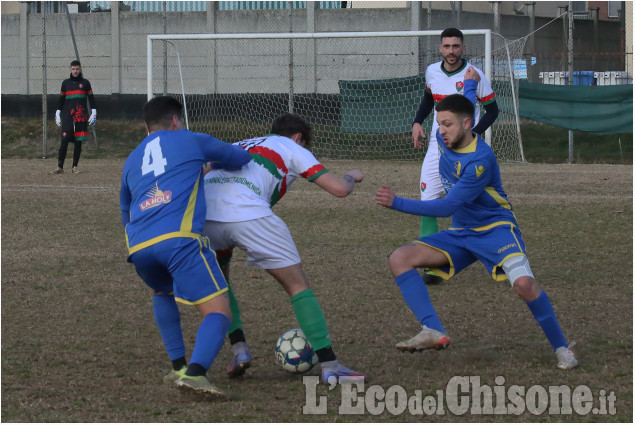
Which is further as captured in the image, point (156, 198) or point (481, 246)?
point (481, 246)

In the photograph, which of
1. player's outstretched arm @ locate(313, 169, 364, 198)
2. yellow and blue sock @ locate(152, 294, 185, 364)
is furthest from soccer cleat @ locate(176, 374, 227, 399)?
player's outstretched arm @ locate(313, 169, 364, 198)

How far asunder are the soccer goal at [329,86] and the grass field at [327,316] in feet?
20.1

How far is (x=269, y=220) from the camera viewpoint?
435 centimetres

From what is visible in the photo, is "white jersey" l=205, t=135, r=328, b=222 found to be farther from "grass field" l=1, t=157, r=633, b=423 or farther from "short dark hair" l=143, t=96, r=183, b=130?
"grass field" l=1, t=157, r=633, b=423

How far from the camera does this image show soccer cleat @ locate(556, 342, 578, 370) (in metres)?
4.54

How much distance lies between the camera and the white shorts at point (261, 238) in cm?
432

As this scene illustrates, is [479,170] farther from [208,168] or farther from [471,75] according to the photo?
[471,75]

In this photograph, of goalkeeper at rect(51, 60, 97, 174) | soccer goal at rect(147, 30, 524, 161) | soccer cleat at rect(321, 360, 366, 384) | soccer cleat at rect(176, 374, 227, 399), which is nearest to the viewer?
soccer cleat at rect(176, 374, 227, 399)

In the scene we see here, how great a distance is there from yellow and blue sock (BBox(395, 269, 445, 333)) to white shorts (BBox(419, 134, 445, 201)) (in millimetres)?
2429

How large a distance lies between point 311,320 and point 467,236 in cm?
105

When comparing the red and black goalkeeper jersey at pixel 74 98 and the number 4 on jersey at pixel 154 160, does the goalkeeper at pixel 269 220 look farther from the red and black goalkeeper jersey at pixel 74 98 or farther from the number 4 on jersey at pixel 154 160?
the red and black goalkeeper jersey at pixel 74 98

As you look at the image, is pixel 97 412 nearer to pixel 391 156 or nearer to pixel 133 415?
pixel 133 415

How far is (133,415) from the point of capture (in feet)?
12.6

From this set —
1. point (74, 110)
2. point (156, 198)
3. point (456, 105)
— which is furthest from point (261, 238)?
point (74, 110)
